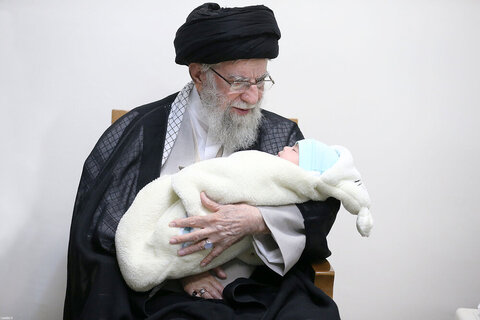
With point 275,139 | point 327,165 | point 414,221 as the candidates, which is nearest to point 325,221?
point 327,165

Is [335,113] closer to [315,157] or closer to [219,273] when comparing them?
[315,157]

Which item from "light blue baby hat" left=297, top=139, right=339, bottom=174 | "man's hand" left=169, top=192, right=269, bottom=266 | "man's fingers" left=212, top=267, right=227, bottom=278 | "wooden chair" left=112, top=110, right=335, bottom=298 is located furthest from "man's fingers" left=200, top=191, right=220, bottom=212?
"wooden chair" left=112, top=110, right=335, bottom=298

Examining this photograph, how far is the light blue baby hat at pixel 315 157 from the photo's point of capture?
255 centimetres

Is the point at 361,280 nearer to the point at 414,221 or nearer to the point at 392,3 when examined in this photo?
the point at 414,221

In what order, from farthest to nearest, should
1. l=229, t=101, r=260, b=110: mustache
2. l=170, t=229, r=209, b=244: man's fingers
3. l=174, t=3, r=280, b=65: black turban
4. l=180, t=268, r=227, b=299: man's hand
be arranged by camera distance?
l=229, t=101, r=260, b=110: mustache, l=174, t=3, r=280, b=65: black turban, l=180, t=268, r=227, b=299: man's hand, l=170, t=229, r=209, b=244: man's fingers

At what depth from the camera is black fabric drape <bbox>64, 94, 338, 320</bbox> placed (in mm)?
2471

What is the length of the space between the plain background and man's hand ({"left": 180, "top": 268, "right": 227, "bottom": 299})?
140 cm

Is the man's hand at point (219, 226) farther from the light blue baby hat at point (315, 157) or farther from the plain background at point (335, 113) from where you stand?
the plain background at point (335, 113)

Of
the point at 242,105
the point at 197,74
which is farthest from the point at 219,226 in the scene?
the point at 197,74

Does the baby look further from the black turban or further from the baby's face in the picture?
the black turban

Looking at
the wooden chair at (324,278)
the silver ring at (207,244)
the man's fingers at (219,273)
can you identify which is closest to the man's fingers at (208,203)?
the silver ring at (207,244)

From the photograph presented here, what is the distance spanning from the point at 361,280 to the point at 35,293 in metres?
2.05

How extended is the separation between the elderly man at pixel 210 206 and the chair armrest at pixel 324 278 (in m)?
0.05

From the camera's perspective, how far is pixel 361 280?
400cm
